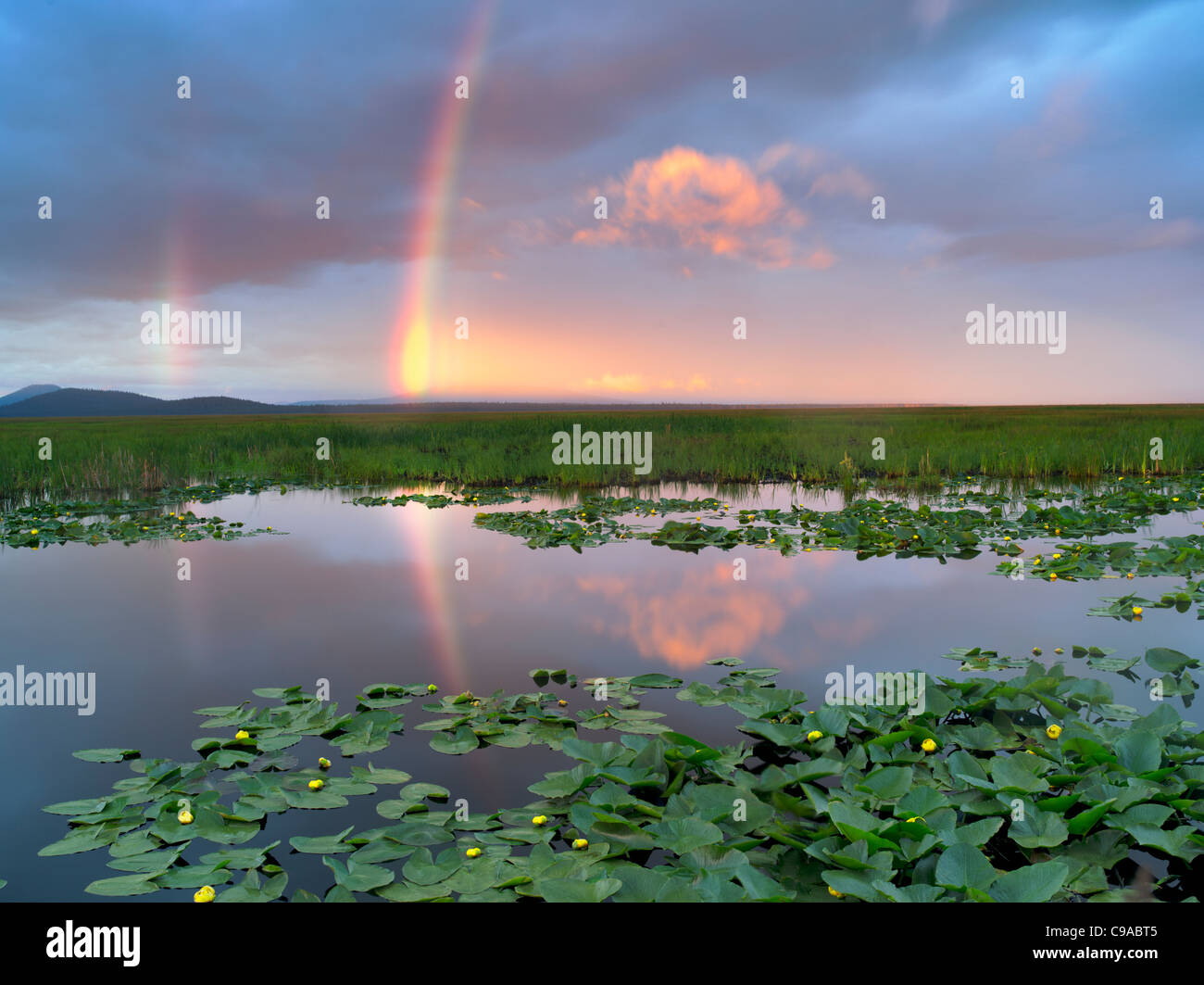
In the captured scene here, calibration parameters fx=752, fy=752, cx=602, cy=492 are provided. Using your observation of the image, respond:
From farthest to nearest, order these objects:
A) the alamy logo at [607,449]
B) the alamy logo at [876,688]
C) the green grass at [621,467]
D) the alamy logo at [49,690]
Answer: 1. the alamy logo at [607,449]
2. the green grass at [621,467]
3. the alamy logo at [49,690]
4. the alamy logo at [876,688]

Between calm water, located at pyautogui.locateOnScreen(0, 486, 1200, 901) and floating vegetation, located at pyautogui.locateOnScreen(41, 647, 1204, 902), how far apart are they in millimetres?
130

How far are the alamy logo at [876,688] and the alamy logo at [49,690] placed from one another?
4.51m

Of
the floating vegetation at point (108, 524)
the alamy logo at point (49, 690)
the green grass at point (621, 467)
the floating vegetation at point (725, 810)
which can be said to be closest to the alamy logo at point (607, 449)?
the green grass at point (621, 467)

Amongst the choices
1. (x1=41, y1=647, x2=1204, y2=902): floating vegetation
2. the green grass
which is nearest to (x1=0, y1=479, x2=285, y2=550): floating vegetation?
the green grass

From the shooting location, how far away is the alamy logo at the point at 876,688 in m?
3.88

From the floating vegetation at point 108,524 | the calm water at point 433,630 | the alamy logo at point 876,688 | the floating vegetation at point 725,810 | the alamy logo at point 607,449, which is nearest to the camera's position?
the floating vegetation at point 725,810

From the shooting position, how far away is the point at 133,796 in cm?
329

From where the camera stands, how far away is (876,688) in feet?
14.3

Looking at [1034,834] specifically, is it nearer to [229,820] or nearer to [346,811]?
[346,811]

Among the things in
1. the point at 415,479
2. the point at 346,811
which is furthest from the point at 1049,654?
the point at 415,479

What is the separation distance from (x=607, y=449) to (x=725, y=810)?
1686 cm

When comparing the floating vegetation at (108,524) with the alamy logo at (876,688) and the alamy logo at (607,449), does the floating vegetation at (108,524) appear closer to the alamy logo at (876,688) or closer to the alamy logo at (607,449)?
the alamy logo at (607,449)
